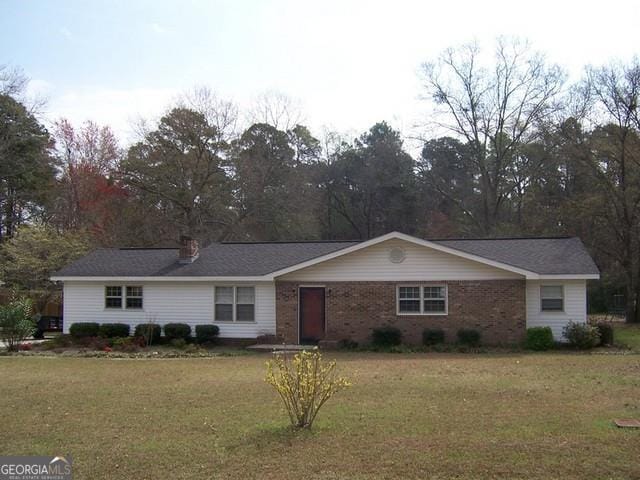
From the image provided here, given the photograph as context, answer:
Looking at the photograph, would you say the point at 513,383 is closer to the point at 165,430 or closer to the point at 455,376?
the point at 455,376

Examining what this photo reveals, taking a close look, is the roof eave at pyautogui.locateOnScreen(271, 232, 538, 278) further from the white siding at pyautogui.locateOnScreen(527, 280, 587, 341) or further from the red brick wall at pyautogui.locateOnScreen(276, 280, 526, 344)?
the white siding at pyautogui.locateOnScreen(527, 280, 587, 341)

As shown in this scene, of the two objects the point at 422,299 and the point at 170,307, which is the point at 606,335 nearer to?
the point at 422,299

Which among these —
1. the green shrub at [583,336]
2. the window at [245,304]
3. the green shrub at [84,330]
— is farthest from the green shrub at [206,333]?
the green shrub at [583,336]

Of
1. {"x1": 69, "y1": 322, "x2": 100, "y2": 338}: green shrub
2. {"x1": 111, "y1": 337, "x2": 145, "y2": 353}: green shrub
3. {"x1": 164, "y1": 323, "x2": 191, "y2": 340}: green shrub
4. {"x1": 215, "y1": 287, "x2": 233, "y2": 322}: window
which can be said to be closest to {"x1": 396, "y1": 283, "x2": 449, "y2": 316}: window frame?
{"x1": 215, "y1": 287, "x2": 233, "y2": 322}: window

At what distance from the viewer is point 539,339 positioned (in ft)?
66.2

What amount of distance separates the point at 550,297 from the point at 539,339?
196 cm

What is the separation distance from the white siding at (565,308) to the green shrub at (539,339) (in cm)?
103

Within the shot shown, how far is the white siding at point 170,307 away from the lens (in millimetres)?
22906

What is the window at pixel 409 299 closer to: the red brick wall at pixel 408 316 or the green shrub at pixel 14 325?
the red brick wall at pixel 408 316

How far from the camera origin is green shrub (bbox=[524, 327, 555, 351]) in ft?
66.1

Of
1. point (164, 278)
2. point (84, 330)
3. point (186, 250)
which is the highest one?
point (186, 250)

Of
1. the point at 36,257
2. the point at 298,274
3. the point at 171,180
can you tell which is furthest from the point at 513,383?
the point at 171,180

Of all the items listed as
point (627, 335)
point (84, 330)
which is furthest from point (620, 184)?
point (84, 330)

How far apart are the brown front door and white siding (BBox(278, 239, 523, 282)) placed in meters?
0.48
